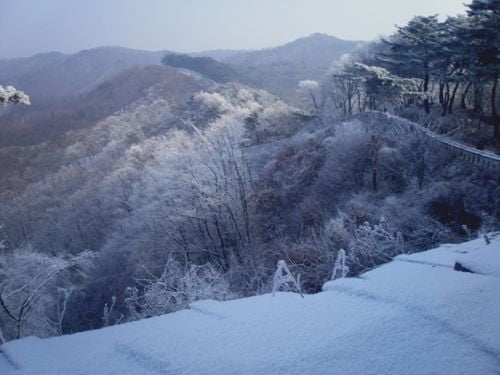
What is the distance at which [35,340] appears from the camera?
3877mm

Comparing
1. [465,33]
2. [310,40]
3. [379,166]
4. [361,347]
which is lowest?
[379,166]

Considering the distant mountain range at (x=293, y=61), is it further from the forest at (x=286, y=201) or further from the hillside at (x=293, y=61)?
the forest at (x=286, y=201)

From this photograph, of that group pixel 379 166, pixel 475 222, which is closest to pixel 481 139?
pixel 379 166

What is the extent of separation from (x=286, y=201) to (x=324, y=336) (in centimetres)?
1918

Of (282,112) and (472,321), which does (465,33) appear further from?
(282,112)

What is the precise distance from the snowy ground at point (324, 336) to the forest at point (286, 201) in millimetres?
5489

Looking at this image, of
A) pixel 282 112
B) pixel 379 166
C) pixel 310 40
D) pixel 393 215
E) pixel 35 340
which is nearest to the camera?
pixel 35 340

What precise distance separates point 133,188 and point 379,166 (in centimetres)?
2129

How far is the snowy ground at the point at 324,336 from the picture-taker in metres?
2.41

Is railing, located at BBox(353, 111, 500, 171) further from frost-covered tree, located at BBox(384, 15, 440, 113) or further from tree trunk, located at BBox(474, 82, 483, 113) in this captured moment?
tree trunk, located at BBox(474, 82, 483, 113)

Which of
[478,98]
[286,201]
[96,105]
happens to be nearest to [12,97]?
[286,201]

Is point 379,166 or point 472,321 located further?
point 379,166

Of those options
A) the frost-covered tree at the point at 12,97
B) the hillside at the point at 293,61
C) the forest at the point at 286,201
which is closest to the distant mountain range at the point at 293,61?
the hillside at the point at 293,61

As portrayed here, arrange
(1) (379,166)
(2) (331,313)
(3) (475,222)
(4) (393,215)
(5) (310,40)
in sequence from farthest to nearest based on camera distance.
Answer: (5) (310,40)
(1) (379,166)
(4) (393,215)
(3) (475,222)
(2) (331,313)
